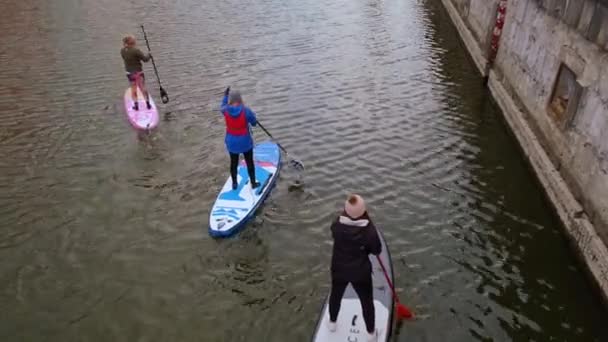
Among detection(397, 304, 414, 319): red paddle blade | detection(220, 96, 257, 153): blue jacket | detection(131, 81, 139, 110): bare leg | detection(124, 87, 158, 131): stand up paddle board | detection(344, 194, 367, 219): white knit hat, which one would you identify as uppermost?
detection(344, 194, 367, 219): white knit hat

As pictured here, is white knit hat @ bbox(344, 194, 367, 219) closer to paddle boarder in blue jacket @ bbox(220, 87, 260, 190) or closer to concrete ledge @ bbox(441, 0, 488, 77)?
paddle boarder in blue jacket @ bbox(220, 87, 260, 190)

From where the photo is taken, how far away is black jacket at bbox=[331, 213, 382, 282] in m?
5.97

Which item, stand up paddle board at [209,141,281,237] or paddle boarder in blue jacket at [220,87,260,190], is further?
stand up paddle board at [209,141,281,237]

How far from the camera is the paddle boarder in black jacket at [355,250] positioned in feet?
19.5

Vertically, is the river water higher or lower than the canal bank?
lower

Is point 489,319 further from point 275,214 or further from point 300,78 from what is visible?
point 300,78

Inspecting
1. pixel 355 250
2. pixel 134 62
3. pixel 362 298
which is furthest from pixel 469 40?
pixel 355 250

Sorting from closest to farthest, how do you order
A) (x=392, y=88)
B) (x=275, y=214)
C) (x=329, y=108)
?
(x=275, y=214), (x=329, y=108), (x=392, y=88)

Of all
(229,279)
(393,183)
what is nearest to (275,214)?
(229,279)

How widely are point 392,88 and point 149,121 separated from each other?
789 cm

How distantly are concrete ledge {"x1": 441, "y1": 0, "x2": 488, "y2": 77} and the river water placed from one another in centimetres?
43

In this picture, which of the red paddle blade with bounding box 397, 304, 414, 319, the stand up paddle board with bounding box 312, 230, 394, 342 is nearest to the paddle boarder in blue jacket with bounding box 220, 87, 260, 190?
the stand up paddle board with bounding box 312, 230, 394, 342

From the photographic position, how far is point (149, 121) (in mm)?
13773

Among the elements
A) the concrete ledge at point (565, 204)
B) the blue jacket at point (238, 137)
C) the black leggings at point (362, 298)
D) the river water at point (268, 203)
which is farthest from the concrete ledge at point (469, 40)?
the black leggings at point (362, 298)
